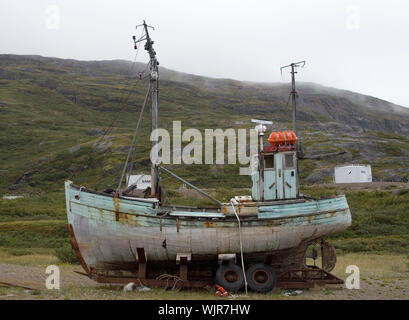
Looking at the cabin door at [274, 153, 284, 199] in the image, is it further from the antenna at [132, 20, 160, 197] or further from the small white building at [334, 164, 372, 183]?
the small white building at [334, 164, 372, 183]

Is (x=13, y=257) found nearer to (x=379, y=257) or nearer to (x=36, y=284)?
(x=36, y=284)

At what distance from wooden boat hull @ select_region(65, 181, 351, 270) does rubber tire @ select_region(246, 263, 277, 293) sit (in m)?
0.54

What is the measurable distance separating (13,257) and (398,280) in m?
20.8

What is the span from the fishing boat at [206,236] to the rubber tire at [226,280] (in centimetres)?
2

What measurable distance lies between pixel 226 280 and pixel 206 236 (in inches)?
68.9

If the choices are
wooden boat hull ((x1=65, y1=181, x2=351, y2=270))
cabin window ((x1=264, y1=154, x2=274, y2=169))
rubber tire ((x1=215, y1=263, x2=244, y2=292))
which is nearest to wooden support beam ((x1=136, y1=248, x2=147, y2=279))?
wooden boat hull ((x1=65, y1=181, x2=351, y2=270))

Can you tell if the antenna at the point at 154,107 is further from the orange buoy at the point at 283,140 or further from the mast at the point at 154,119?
the orange buoy at the point at 283,140

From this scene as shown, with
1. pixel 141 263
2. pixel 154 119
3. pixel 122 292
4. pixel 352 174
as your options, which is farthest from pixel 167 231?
pixel 352 174

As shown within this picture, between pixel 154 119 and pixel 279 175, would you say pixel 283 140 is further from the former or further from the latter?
pixel 154 119

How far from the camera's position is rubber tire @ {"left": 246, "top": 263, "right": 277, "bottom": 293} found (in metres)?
14.4

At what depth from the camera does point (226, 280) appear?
1448 cm

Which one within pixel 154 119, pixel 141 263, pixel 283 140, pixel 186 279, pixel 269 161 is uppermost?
pixel 154 119

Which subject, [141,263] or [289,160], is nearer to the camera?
[141,263]

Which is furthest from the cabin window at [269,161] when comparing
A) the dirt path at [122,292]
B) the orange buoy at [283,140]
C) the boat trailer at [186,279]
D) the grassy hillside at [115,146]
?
the dirt path at [122,292]
